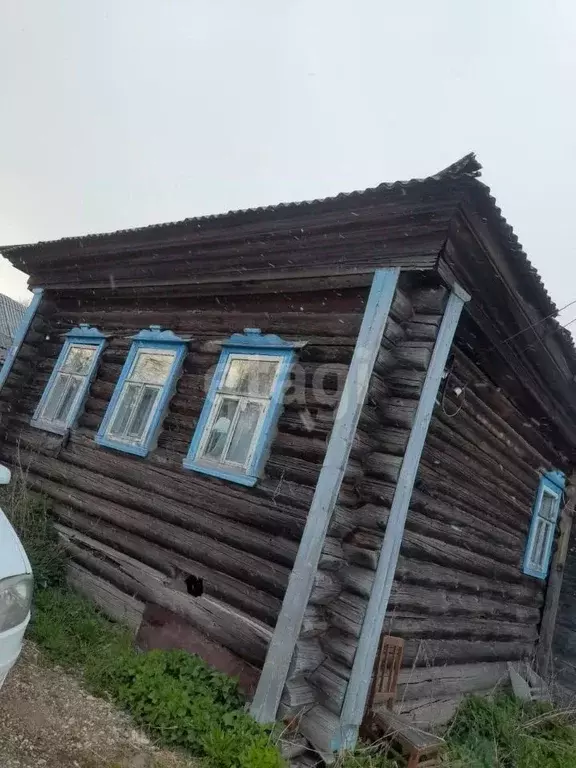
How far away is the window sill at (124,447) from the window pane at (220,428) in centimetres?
85

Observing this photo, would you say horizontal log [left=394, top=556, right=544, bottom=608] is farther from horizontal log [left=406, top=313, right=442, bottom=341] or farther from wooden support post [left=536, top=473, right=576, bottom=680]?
horizontal log [left=406, top=313, right=442, bottom=341]

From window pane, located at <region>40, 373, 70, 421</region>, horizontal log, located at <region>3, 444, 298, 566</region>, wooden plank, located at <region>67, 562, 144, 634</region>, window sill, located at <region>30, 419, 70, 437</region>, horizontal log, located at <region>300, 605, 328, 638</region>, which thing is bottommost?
wooden plank, located at <region>67, 562, 144, 634</region>

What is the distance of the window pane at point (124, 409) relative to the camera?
6074 millimetres

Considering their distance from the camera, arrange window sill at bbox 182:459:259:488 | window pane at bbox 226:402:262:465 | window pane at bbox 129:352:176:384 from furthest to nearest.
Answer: window pane at bbox 129:352:176:384
window pane at bbox 226:402:262:465
window sill at bbox 182:459:259:488

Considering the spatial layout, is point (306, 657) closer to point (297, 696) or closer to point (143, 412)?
point (297, 696)

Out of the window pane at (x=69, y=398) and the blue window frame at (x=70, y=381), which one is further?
the window pane at (x=69, y=398)

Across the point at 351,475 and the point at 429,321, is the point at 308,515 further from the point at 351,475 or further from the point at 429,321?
the point at 429,321

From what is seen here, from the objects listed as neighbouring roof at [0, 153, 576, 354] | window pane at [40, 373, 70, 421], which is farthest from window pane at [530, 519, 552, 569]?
window pane at [40, 373, 70, 421]

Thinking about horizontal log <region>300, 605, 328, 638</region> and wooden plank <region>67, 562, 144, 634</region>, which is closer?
horizontal log <region>300, 605, 328, 638</region>

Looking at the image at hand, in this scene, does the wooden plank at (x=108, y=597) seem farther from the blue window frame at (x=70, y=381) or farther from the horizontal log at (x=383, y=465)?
the horizontal log at (x=383, y=465)

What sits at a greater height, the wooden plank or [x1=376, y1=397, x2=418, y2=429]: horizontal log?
[x1=376, y1=397, x2=418, y2=429]: horizontal log

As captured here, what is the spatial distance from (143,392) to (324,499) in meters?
2.88

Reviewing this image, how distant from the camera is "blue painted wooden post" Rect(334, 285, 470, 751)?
3727 mm

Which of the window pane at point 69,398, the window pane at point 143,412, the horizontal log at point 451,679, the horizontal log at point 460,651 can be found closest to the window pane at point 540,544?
the horizontal log at point 460,651
